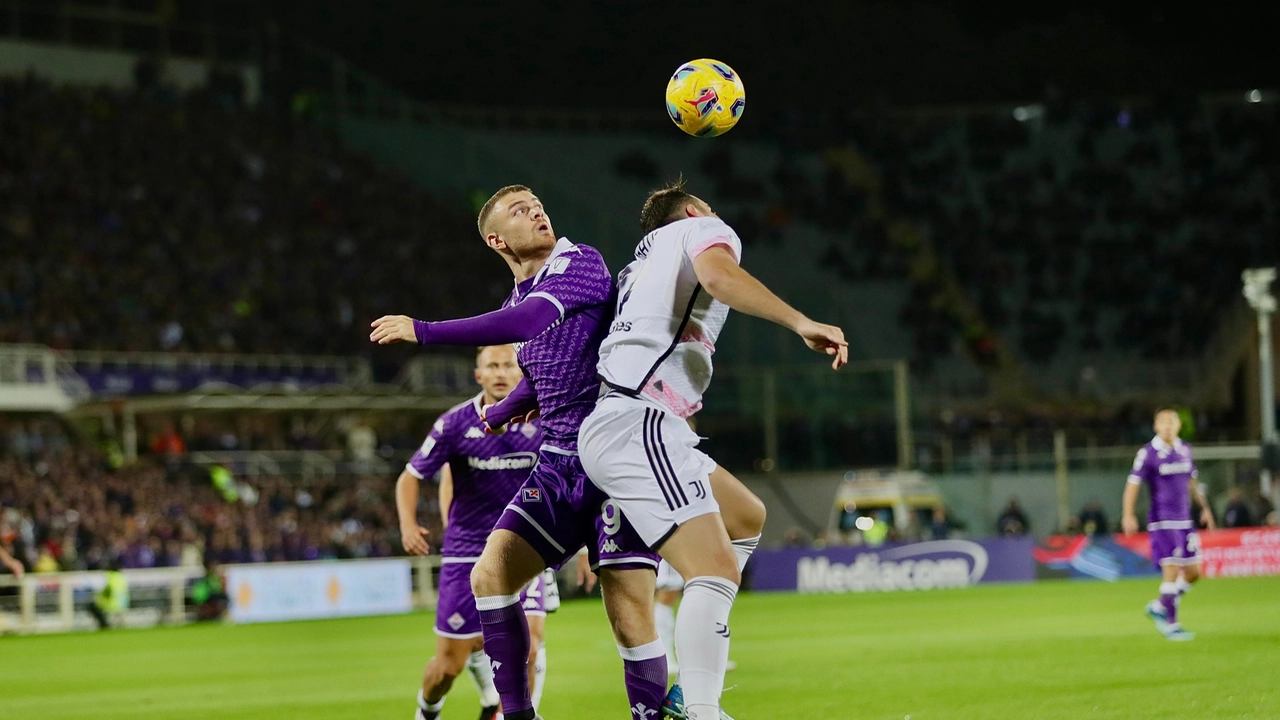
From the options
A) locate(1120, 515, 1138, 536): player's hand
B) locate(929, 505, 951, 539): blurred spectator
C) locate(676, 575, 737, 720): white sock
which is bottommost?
locate(929, 505, 951, 539): blurred spectator

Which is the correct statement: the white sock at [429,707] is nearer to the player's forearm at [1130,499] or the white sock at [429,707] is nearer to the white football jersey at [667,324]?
the white football jersey at [667,324]

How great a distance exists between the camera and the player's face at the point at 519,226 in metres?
6.75

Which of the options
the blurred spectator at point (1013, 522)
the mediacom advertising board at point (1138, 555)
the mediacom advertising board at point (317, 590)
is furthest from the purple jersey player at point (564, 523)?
Result: the blurred spectator at point (1013, 522)

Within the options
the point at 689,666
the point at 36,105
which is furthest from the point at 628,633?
the point at 36,105

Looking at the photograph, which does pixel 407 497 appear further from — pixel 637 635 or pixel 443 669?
pixel 637 635

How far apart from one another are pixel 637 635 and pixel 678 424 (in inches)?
37.9

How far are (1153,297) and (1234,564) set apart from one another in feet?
58.9

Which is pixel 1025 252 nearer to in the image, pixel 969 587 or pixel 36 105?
pixel 969 587

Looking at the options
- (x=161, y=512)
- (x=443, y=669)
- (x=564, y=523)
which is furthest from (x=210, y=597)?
(x=564, y=523)

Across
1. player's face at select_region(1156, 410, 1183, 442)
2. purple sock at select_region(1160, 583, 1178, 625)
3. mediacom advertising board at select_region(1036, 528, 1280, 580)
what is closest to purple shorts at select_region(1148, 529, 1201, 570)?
purple sock at select_region(1160, 583, 1178, 625)

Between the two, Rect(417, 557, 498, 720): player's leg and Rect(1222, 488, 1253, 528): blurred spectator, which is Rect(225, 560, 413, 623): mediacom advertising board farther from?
Rect(417, 557, 498, 720): player's leg

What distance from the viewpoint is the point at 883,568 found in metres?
30.2

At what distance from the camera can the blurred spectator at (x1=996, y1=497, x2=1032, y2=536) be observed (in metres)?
32.2

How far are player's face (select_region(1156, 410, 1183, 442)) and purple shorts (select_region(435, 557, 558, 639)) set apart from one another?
890cm
